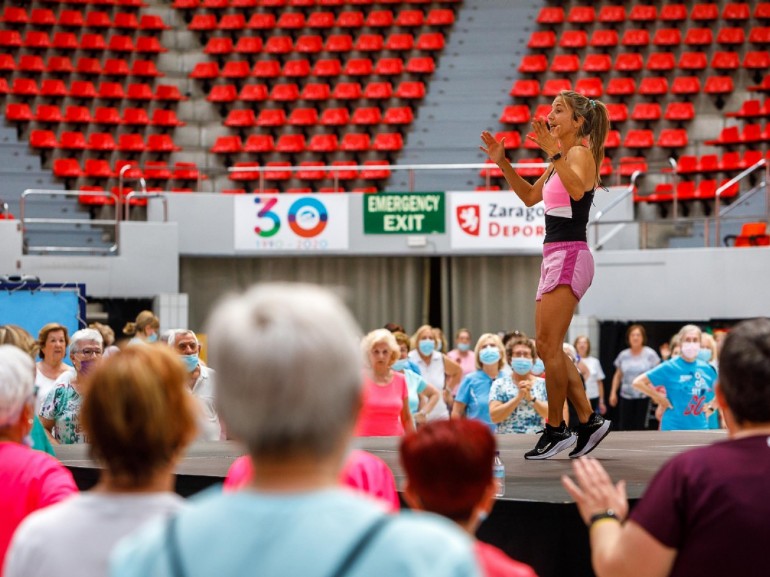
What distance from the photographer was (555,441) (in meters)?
4.70

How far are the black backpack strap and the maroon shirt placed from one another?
94cm

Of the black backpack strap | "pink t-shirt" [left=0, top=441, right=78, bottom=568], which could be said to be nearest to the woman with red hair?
the black backpack strap

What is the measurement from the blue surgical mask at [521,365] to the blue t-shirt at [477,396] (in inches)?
18.3

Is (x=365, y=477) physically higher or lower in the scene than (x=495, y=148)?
lower

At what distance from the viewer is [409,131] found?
1638 cm

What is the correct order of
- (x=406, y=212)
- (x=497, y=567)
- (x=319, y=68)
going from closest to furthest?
(x=497, y=567), (x=406, y=212), (x=319, y=68)

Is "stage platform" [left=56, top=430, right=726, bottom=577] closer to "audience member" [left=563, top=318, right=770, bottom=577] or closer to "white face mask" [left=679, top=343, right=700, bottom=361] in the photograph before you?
"audience member" [left=563, top=318, right=770, bottom=577]

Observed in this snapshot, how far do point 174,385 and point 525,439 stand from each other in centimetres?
432

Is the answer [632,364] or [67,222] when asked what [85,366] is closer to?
[632,364]

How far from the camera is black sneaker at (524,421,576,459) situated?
469cm

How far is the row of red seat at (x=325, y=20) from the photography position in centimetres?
1733

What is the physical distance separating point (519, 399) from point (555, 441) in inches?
62.2

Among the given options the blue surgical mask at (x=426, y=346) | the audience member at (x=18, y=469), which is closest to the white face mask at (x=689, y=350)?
the blue surgical mask at (x=426, y=346)

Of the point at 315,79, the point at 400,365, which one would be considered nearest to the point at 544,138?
the point at 400,365
